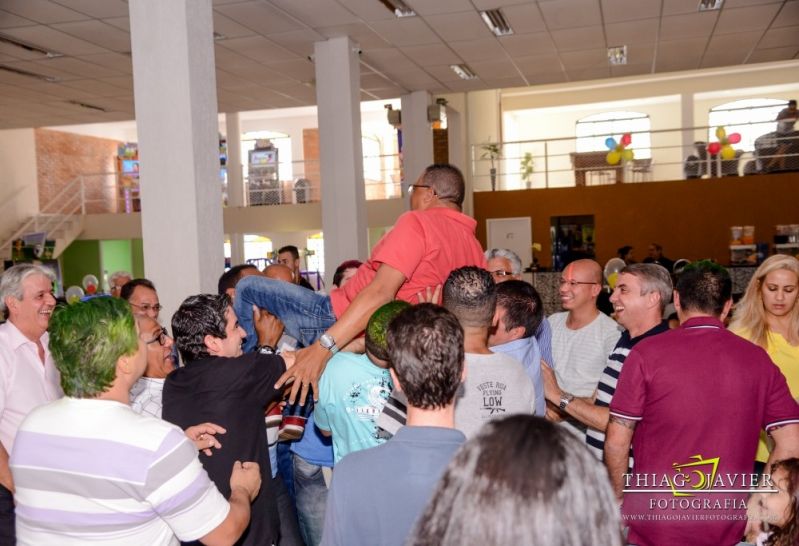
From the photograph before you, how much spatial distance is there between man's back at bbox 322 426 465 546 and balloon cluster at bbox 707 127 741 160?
12.2 metres

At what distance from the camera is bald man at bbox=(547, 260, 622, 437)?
3.56 metres

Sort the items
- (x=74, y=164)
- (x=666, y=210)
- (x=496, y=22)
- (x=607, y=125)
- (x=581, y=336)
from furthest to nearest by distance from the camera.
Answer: (x=607, y=125)
(x=74, y=164)
(x=666, y=210)
(x=496, y=22)
(x=581, y=336)

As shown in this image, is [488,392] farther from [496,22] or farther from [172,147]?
[496,22]

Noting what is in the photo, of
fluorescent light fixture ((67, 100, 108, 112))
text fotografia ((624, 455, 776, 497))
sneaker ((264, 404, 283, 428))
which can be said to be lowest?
text fotografia ((624, 455, 776, 497))

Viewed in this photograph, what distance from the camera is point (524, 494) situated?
986 mm

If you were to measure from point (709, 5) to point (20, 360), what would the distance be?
6606 millimetres

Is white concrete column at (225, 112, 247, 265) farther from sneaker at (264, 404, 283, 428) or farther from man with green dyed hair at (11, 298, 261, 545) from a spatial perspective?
man with green dyed hair at (11, 298, 261, 545)

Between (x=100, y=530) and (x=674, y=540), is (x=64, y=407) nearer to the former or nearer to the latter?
(x=100, y=530)

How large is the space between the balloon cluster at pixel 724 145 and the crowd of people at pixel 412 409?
31.7ft

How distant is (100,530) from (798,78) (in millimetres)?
18489

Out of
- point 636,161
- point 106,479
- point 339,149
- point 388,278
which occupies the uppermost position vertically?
point 636,161

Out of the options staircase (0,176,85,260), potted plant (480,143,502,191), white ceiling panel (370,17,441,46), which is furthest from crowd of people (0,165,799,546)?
staircase (0,176,85,260)

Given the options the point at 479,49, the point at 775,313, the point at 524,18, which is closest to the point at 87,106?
the point at 479,49

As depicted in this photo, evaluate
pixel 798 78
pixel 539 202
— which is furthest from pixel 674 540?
pixel 798 78
